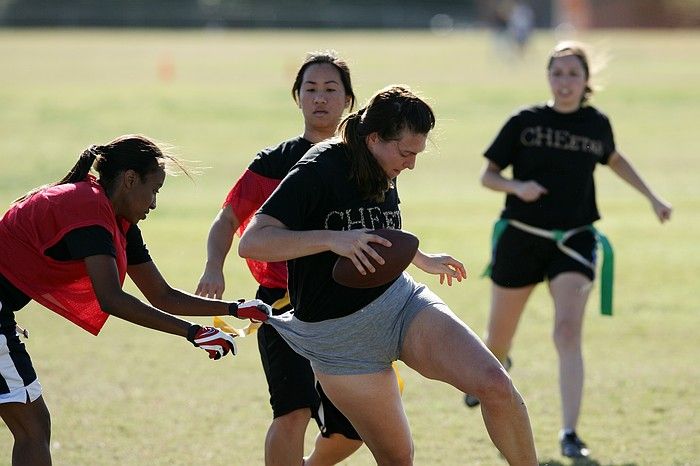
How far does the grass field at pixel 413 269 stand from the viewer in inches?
275

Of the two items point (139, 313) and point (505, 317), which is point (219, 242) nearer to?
point (139, 313)

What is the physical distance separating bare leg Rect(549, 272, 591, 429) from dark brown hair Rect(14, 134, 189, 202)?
2986mm

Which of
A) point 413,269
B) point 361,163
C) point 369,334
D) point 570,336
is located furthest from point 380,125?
point 413,269

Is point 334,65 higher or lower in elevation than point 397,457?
higher

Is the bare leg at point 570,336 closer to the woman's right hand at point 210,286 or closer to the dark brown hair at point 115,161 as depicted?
the woman's right hand at point 210,286

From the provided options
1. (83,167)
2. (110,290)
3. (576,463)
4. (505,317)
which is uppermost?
(83,167)

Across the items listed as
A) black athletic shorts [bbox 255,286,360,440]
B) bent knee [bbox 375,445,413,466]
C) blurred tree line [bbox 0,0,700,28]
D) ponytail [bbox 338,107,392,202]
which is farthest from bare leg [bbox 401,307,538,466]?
blurred tree line [bbox 0,0,700,28]

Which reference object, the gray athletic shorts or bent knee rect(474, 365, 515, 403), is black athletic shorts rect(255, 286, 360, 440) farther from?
bent knee rect(474, 365, 515, 403)

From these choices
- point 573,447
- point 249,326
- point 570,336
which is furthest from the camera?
point 570,336

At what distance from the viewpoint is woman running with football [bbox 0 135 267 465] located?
182 inches

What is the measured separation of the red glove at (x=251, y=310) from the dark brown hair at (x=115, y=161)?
0.65m

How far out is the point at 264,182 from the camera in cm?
559

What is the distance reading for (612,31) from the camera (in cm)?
6938

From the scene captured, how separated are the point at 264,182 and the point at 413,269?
21.7 feet
